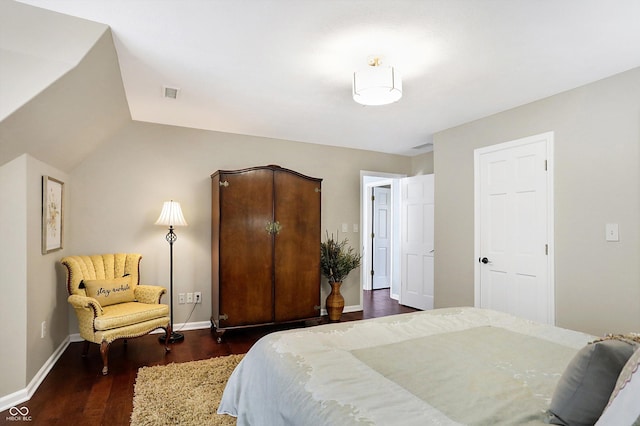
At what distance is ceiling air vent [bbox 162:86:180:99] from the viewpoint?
299 centimetres

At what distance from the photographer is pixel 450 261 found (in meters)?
4.05

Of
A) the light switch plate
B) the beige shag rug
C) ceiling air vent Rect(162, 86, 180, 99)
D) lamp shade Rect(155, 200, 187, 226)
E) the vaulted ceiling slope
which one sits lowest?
the beige shag rug

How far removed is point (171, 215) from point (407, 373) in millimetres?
3064

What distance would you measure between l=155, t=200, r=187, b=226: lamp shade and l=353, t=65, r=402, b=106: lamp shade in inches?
91.9

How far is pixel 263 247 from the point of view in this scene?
393cm

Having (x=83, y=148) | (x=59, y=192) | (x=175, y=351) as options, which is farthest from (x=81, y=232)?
(x=175, y=351)

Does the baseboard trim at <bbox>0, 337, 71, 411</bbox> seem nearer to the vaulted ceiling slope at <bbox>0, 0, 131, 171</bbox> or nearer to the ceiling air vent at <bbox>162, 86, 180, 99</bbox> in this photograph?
the vaulted ceiling slope at <bbox>0, 0, 131, 171</bbox>

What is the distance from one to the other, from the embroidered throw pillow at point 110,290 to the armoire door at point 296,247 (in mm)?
1495

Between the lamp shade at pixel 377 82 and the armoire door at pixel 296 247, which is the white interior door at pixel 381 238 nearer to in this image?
the armoire door at pixel 296 247

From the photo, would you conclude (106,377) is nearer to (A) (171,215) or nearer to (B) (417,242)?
(A) (171,215)

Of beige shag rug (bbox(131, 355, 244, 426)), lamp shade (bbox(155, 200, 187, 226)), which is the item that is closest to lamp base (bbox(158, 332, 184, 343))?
beige shag rug (bbox(131, 355, 244, 426))

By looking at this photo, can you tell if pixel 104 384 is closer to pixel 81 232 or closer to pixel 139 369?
pixel 139 369

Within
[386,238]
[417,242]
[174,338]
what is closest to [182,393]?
[174,338]

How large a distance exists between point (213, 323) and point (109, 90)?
8.43 ft
